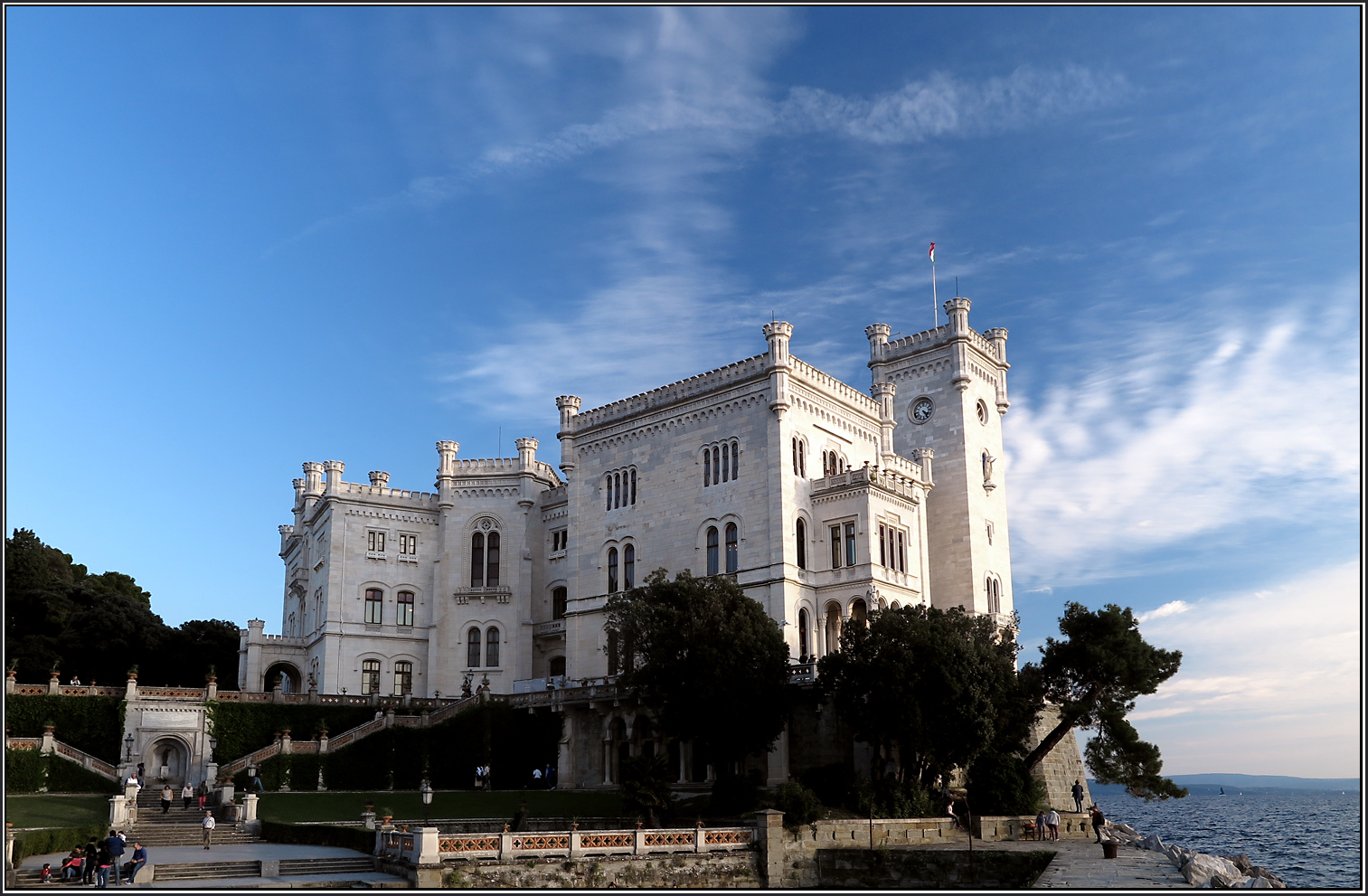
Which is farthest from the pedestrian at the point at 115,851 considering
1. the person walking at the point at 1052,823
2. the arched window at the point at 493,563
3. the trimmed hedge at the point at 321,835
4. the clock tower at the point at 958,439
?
the clock tower at the point at 958,439

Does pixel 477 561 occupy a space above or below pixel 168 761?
above

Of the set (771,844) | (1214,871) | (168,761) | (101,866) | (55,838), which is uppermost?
(168,761)

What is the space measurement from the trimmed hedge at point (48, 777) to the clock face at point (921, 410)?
1694 inches

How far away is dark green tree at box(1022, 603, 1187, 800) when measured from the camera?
41.8 m

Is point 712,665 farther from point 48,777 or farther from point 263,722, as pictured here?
point 48,777

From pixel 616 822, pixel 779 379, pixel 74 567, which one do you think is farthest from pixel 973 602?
pixel 74 567

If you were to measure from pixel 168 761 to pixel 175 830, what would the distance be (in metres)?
16.0

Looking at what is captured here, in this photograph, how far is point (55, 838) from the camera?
30.1 metres

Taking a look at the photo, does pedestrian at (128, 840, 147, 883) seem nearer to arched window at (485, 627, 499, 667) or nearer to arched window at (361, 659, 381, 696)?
arched window at (361, 659, 381, 696)

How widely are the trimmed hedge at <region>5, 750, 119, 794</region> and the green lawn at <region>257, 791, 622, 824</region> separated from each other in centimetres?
719

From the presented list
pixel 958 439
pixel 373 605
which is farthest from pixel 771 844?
pixel 373 605

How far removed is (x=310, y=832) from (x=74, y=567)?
181ft

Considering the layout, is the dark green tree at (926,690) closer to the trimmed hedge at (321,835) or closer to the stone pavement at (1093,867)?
the stone pavement at (1093,867)

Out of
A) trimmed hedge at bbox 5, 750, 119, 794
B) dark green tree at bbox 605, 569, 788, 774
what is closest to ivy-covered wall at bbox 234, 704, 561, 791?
trimmed hedge at bbox 5, 750, 119, 794
